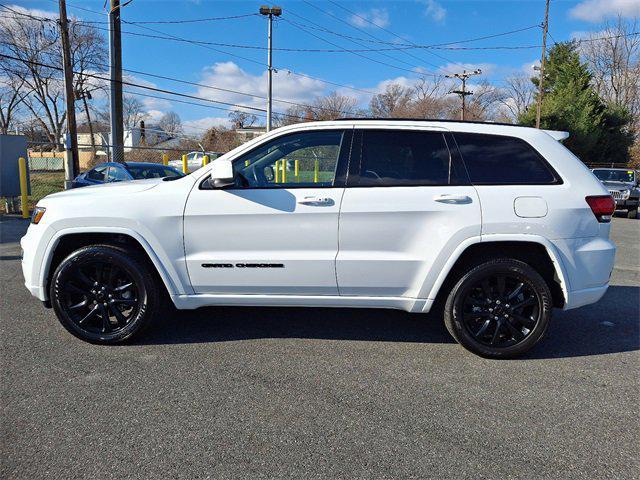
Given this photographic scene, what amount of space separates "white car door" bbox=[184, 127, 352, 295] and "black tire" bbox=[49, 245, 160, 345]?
44cm

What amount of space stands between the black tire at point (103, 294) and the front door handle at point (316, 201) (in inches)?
55.7

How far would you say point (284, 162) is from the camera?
388 cm

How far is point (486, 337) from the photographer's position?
11.8 ft

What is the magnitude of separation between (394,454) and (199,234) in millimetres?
2145

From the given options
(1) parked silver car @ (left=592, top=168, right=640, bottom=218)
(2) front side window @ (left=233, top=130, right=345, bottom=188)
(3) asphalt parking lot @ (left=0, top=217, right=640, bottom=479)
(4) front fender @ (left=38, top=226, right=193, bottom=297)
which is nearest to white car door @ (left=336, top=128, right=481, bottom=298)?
(2) front side window @ (left=233, top=130, right=345, bottom=188)

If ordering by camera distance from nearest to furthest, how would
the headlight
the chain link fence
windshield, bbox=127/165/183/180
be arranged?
the headlight < windshield, bbox=127/165/183/180 < the chain link fence

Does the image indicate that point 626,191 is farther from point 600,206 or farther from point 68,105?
point 68,105

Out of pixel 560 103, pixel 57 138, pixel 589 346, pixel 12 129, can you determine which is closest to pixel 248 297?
pixel 589 346

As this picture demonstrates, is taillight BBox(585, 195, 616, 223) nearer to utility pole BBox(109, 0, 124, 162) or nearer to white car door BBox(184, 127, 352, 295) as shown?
white car door BBox(184, 127, 352, 295)

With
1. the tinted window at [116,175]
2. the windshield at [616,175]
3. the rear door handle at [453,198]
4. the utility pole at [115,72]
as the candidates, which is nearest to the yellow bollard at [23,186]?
the tinted window at [116,175]

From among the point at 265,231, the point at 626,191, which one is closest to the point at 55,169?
the point at 265,231

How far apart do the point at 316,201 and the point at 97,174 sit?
9.46 meters

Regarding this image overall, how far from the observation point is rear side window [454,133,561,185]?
3.49 metres

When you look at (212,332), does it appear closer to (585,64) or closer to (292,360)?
(292,360)
